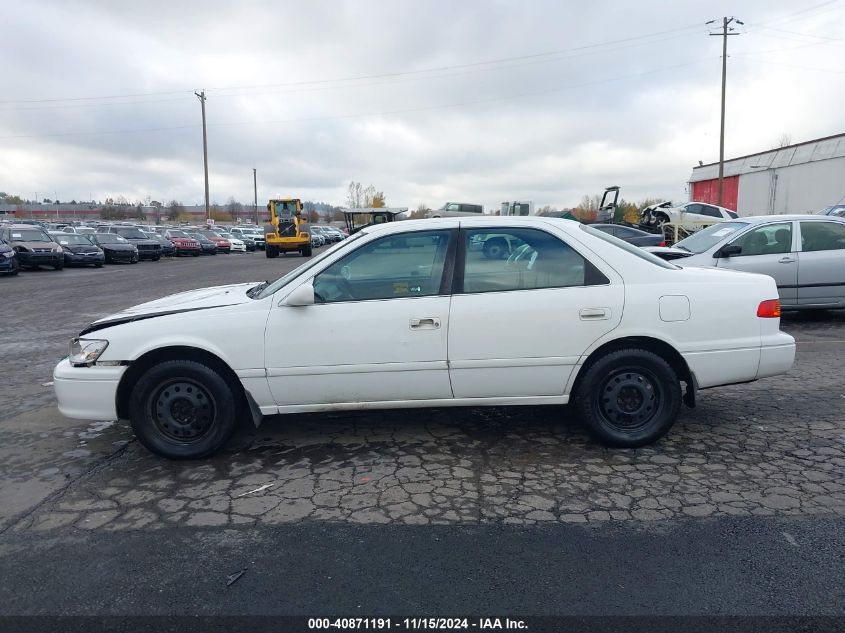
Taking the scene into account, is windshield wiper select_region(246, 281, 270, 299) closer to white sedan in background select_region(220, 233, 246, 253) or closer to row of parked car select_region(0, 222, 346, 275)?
row of parked car select_region(0, 222, 346, 275)

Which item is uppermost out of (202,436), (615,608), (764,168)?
(764,168)

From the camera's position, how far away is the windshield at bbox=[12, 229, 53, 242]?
2305cm

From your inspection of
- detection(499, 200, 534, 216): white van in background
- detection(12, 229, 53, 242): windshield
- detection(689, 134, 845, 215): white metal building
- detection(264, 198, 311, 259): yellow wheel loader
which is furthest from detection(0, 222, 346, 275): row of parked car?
detection(689, 134, 845, 215): white metal building

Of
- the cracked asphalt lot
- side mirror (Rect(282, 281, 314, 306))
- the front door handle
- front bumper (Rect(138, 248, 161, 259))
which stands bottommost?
the cracked asphalt lot

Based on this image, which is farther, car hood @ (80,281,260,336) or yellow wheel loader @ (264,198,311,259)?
yellow wheel loader @ (264,198,311,259)

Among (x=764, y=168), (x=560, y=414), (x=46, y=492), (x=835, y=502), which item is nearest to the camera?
(x=835, y=502)

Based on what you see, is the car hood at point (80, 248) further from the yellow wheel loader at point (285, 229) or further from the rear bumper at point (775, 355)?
the rear bumper at point (775, 355)

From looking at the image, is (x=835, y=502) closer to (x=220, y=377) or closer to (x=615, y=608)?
(x=615, y=608)

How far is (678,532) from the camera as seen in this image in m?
3.29

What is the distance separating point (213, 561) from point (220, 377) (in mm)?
1449

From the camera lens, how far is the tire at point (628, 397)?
4.33 metres

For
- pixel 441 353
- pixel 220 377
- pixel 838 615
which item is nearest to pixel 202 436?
pixel 220 377

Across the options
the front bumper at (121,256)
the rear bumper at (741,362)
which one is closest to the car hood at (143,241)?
the front bumper at (121,256)

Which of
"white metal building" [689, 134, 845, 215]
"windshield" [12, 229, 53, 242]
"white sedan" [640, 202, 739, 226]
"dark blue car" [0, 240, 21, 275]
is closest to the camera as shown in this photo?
"dark blue car" [0, 240, 21, 275]
